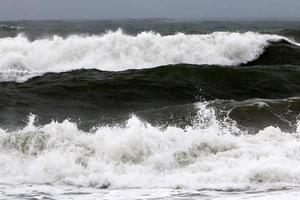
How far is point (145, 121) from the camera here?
41.4 ft

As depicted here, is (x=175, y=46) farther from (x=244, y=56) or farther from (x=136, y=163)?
(x=136, y=163)

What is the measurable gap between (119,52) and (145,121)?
35.7ft

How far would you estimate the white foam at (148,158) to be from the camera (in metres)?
8.55

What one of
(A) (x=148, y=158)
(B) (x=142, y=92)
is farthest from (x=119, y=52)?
(A) (x=148, y=158)

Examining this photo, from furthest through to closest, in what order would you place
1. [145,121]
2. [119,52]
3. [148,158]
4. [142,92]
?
[119,52], [142,92], [145,121], [148,158]

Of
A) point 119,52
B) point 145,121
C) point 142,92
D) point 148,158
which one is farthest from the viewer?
point 119,52

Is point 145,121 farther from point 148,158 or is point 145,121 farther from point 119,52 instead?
point 119,52

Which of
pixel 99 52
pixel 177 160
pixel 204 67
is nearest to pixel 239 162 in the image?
pixel 177 160

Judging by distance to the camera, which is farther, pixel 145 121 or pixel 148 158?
→ pixel 145 121

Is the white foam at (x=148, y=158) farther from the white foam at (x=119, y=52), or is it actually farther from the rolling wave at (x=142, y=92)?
the white foam at (x=119, y=52)

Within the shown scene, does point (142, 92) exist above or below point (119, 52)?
below

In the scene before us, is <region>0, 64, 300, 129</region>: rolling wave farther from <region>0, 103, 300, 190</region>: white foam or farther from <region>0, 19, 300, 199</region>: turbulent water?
<region>0, 103, 300, 190</region>: white foam

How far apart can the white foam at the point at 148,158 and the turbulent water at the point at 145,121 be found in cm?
2

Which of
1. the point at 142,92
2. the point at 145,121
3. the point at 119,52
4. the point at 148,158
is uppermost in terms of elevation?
the point at 119,52
